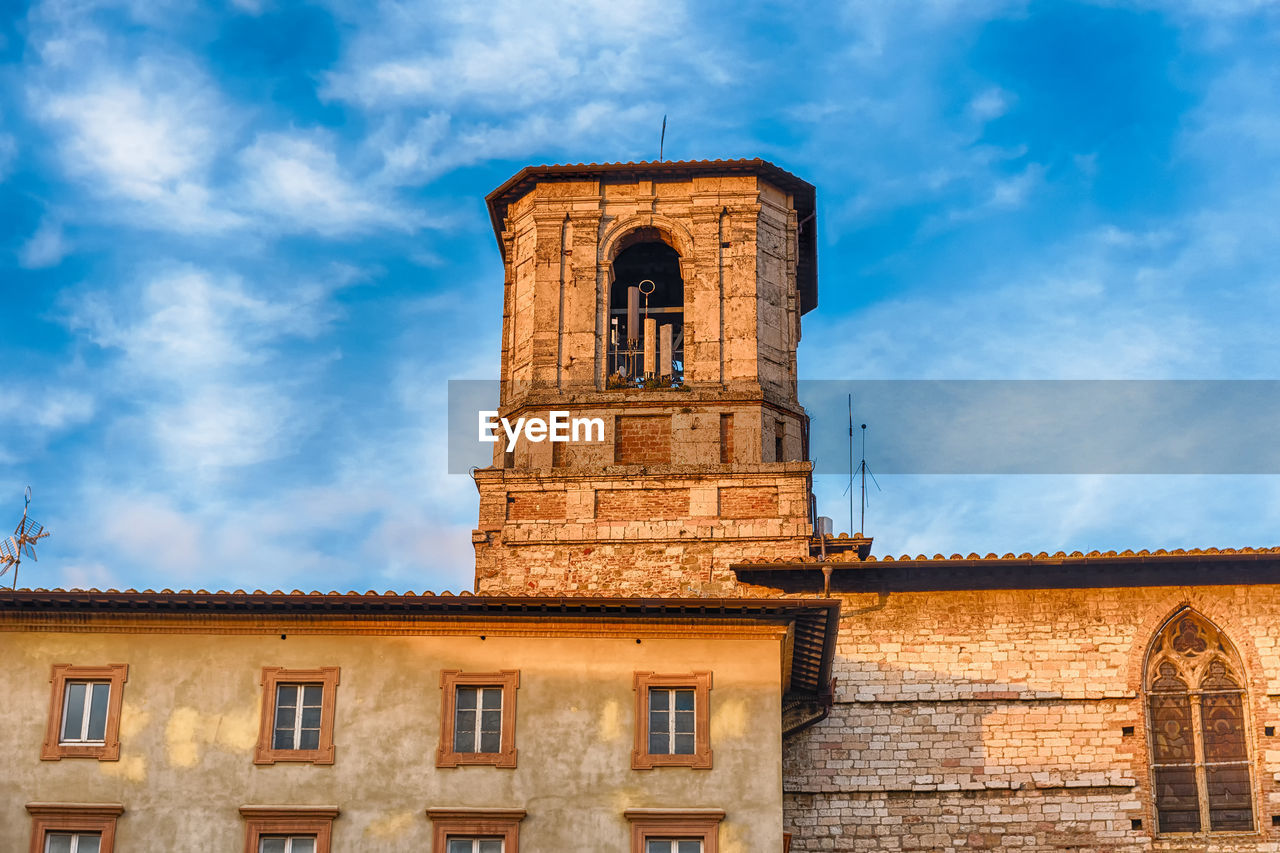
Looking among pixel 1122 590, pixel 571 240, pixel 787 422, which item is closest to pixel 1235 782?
pixel 1122 590

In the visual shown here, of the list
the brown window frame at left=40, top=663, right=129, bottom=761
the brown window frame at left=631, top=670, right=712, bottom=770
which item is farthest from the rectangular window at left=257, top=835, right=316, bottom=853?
the brown window frame at left=631, top=670, right=712, bottom=770

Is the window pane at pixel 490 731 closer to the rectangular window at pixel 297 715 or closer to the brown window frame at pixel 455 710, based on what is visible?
the brown window frame at pixel 455 710

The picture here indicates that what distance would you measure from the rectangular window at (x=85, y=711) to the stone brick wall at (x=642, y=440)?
38.1 feet

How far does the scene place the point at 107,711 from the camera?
76.2ft

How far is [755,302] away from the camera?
33.8 metres

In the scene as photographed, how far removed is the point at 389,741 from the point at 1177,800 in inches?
487

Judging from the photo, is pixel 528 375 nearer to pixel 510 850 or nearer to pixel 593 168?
pixel 593 168

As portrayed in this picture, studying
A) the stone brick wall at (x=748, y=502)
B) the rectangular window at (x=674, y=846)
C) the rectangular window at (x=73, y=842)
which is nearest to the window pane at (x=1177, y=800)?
the stone brick wall at (x=748, y=502)

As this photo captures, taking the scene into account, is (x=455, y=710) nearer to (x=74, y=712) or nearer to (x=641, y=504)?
(x=74, y=712)

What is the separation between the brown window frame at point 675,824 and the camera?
2228 centimetres

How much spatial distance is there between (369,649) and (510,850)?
3310 millimetres

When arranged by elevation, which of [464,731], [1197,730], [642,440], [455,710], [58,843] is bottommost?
[58,843]

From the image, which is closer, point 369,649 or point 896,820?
point 369,649

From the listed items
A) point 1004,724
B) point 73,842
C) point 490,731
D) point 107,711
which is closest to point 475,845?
point 490,731
